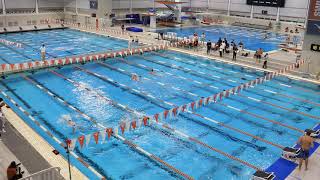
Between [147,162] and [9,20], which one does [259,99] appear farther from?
[9,20]

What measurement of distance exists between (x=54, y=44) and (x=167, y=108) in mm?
18170

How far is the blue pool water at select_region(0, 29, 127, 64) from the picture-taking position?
23.6 m

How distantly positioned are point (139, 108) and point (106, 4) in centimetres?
2794

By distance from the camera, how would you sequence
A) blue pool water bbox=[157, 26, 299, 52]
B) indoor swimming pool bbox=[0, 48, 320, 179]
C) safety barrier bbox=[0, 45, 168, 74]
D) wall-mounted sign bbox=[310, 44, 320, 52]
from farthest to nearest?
blue pool water bbox=[157, 26, 299, 52]
wall-mounted sign bbox=[310, 44, 320, 52]
safety barrier bbox=[0, 45, 168, 74]
indoor swimming pool bbox=[0, 48, 320, 179]

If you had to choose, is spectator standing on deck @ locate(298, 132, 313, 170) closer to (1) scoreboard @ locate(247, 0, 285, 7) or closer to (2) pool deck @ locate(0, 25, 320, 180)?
Result: (2) pool deck @ locate(0, 25, 320, 180)

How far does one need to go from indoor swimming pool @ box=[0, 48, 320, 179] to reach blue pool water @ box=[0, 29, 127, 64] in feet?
14.6

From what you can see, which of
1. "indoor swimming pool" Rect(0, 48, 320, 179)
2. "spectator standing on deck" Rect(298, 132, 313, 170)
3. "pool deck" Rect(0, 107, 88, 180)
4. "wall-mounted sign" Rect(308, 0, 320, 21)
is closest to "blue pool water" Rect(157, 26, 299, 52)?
"wall-mounted sign" Rect(308, 0, 320, 21)

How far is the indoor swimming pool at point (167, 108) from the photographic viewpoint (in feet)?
32.7

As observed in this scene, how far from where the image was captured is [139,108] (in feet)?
46.4

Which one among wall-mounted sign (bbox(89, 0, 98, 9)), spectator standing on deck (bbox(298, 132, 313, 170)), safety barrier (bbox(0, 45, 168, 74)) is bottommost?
spectator standing on deck (bbox(298, 132, 313, 170))

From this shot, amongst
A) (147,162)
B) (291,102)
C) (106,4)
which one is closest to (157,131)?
(147,162)

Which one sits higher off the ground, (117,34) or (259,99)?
(117,34)

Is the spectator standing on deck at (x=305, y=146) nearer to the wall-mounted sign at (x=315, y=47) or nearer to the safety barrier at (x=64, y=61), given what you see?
the wall-mounted sign at (x=315, y=47)

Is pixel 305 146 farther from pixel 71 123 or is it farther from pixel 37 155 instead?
pixel 71 123
